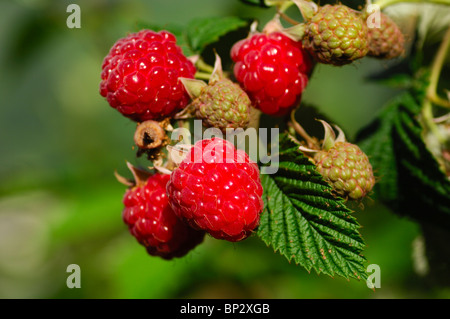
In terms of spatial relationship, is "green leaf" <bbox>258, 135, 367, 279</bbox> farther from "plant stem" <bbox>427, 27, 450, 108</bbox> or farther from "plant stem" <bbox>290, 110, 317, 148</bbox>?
"plant stem" <bbox>427, 27, 450, 108</bbox>

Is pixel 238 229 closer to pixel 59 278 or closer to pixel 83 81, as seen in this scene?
pixel 59 278

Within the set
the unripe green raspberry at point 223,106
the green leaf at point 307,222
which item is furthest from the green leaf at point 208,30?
the green leaf at point 307,222

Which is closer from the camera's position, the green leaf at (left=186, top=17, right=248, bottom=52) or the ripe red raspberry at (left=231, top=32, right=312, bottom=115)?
the ripe red raspberry at (left=231, top=32, right=312, bottom=115)

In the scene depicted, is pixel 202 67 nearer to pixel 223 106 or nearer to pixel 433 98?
pixel 223 106

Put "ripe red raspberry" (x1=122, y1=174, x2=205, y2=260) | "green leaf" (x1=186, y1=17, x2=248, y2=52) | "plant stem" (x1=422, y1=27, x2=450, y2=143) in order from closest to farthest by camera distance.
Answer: "ripe red raspberry" (x1=122, y1=174, x2=205, y2=260)
"green leaf" (x1=186, y1=17, x2=248, y2=52)
"plant stem" (x1=422, y1=27, x2=450, y2=143)

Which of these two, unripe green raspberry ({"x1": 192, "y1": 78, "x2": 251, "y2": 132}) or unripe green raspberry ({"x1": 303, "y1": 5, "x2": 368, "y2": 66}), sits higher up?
unripe green raspberry ({"x1": 303, "y1": 5, "x2": 368, "y2": 66})

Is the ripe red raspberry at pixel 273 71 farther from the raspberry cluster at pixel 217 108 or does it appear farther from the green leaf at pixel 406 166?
→ the green leaf at pixel 406 166

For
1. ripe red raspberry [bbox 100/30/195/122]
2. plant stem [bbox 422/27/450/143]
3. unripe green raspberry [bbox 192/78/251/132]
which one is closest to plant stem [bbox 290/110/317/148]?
unripe green raspberry [bbox 192/78/251/132]
